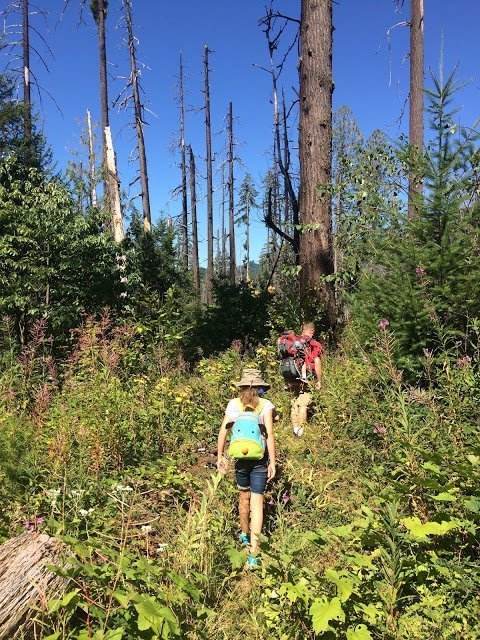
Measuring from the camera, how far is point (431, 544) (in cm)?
260

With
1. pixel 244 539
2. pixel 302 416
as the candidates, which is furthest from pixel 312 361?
pixel 244 539

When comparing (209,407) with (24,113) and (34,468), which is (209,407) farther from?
(24,113)

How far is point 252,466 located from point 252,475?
7 cm

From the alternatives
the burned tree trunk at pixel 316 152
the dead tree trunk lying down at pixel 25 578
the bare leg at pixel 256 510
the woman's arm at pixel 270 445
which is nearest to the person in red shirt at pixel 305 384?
the woman's arm at pixel 270 445

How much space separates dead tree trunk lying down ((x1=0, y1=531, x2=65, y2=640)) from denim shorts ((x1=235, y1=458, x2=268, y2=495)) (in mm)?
1706

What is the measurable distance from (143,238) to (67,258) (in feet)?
17.7

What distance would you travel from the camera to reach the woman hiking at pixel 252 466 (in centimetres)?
374

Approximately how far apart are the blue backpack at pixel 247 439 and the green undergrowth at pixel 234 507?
402 millimetres

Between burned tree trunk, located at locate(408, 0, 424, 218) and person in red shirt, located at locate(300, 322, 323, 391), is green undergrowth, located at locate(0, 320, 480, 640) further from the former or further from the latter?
burned tree trunk, located at locate(408, 0, 424, 218)

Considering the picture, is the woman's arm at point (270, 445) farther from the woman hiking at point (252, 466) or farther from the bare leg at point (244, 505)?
the bare leg at point (244, 505)

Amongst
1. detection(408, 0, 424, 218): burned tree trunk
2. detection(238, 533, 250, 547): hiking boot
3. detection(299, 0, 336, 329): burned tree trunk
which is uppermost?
detection(408, 0, 424, 218): burned tree trunk

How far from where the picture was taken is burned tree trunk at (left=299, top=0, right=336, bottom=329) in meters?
8.20

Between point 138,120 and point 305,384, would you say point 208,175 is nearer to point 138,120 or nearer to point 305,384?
point 138,120

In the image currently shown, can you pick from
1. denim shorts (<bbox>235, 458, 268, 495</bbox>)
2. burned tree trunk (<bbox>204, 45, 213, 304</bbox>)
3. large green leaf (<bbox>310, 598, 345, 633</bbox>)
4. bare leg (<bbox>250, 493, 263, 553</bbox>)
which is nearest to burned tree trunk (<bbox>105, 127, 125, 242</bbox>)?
denim shorts (<bbox>235, 458, 268, 495</bbox>)
